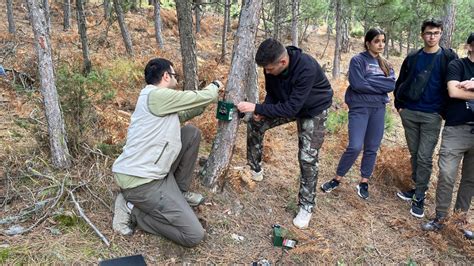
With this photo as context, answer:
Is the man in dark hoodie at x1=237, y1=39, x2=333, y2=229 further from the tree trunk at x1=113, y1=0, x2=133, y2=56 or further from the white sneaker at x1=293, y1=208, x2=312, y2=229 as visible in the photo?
the tree trunk at x1=113, y1=0, x2=133, y2=56

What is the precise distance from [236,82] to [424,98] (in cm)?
238

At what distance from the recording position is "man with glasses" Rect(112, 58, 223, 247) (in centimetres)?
347

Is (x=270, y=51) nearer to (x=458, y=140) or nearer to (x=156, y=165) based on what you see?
(x=156, y=165)

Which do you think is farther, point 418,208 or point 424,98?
point 418,208

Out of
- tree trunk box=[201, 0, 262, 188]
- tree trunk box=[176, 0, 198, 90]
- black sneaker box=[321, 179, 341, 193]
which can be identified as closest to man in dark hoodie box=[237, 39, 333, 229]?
tree trunk box=[201, 0, 262, 188]

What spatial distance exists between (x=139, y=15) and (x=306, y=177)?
16.1 metres

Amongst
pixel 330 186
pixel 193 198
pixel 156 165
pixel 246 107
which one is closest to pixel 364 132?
pixel 330 186

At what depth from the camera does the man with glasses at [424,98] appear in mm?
4426

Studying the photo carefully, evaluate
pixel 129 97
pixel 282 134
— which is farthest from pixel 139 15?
pixel 282 134

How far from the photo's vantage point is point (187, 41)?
6742 mm

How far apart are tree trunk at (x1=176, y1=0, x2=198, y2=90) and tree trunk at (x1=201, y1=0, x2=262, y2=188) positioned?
2.75m

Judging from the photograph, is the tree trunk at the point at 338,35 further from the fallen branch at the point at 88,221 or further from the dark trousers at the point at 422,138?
the fallen branch at the point at 88,221

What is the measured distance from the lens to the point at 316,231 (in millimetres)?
4086

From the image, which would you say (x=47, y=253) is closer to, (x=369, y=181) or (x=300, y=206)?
(x=300, y=206)
